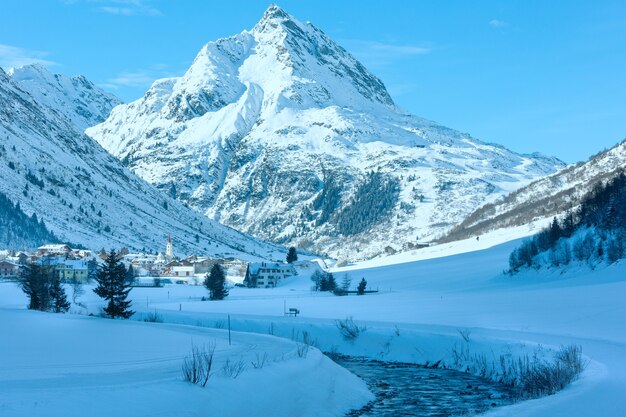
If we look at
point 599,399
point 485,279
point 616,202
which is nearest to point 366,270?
point 485,279

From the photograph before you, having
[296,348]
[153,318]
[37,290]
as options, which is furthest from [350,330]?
[37,290]

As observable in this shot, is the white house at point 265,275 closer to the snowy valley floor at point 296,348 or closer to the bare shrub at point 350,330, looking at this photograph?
the snowy valley floor at point 296,348

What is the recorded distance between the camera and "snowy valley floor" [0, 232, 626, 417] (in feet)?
72.2

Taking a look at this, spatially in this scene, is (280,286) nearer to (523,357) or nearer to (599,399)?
(523,357)

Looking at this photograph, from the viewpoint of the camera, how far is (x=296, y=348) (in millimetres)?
38438

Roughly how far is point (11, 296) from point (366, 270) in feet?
298

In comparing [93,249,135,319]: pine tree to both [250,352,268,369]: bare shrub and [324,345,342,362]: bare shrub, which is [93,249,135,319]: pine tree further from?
[250,352,268,369]: bare shrub

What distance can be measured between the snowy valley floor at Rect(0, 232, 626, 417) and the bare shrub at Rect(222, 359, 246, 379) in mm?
455

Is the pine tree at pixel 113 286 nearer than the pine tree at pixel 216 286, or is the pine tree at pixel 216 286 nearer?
the pine tree at pixel 113 286

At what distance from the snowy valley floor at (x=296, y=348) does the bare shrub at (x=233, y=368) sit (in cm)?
45

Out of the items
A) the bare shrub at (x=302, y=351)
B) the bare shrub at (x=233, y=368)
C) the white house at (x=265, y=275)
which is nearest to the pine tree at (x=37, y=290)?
the bare shrub at (x=302, y=351)

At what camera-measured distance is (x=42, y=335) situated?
1507 inches

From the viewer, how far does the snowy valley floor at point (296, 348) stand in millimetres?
22000

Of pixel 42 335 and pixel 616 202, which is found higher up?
pixel 616 202
